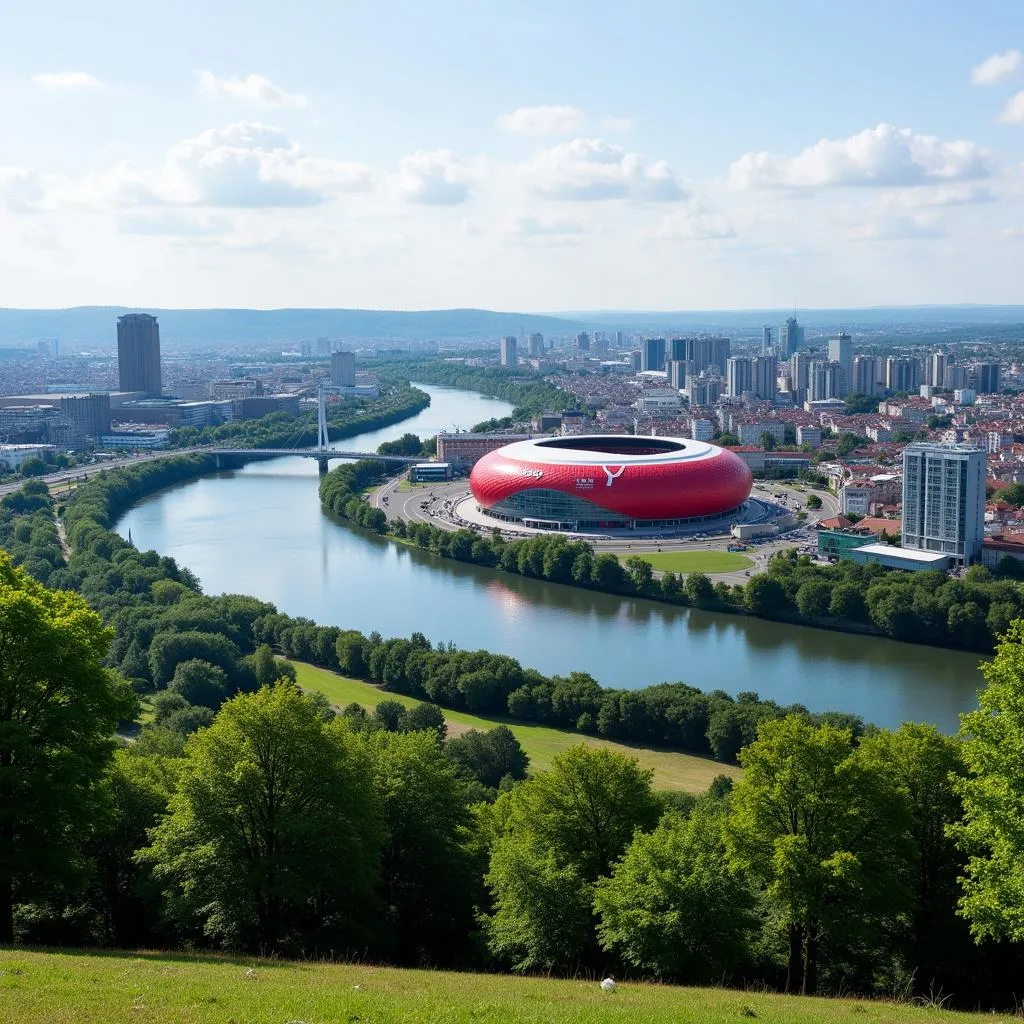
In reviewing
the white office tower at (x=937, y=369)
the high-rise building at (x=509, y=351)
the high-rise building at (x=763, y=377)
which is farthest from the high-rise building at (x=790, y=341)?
the high-rise building at (x=763, y=377)

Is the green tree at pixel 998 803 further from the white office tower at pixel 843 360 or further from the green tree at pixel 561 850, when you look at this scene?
the white office tower at pixel 843 360

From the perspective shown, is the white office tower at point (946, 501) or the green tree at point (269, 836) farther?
the white office tower at point (946, 501)

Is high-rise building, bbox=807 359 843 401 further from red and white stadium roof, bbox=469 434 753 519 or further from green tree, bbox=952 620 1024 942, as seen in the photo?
green tree, bbox=952 620 1024 942

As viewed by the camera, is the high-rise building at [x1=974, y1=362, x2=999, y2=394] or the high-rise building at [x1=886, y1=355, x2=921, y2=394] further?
the high-rise building at [x1=886, y1=355, x2=921, y2=394]

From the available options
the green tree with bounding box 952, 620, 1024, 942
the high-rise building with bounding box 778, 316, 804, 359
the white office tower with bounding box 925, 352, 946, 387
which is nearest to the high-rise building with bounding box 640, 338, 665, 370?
the high-rise building with bounding box 778, 316, 804, 359

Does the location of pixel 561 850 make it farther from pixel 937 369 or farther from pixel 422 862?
pixel 937 369
